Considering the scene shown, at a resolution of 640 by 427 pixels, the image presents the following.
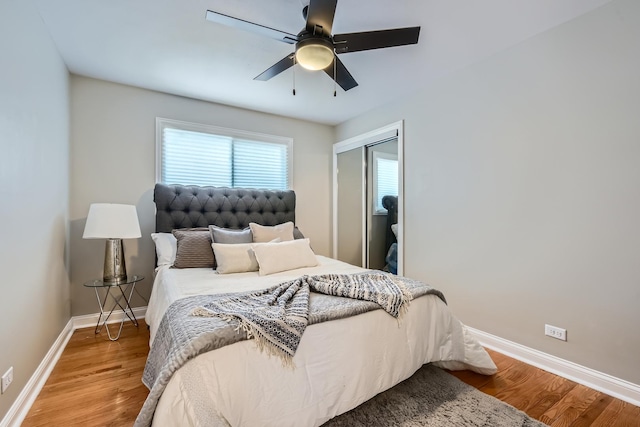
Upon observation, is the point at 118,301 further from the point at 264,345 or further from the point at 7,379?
the point at 264,345

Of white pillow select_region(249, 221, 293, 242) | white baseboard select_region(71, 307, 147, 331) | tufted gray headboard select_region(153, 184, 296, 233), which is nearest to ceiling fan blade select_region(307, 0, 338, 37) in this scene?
white pillow select_region(249, 221, 293, 242)

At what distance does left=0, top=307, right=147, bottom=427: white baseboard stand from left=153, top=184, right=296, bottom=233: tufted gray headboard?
3.65 feet

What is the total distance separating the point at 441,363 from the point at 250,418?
152cm

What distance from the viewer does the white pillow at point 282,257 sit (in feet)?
8.08

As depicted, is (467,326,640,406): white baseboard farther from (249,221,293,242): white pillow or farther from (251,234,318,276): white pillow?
(249,221,293,242): white pillow

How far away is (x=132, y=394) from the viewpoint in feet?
6.18

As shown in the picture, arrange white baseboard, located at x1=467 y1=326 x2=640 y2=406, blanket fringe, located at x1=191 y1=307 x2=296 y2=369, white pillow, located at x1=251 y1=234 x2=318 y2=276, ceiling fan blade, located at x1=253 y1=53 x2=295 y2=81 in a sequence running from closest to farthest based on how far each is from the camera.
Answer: blanket fringe, located at x1=191 y1=307 x2=296 y2=369 < white baseboard, located at x1=467 y1=326 x2=640 y2=406 < ceiling fan blade, located at x1=253 y1=53 x2=295 y2=81 < white pillow, located at x1=251 y1=234 x2=318 y2=276

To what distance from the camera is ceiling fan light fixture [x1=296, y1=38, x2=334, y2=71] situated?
1.75 metres

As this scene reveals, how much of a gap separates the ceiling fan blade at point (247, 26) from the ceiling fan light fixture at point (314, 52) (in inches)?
3.9

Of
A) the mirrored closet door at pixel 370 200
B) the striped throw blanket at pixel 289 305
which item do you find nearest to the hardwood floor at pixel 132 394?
the striped throw blanket at pixel 289 305

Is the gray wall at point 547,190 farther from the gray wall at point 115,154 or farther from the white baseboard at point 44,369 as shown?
the white baseboard at point 44,369

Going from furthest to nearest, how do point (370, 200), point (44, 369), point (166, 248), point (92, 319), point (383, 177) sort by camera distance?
point (370, 200) < point (383, 177) < point (92, 319) < point (166, 248) < point (44, 369)

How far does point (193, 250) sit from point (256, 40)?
188cm

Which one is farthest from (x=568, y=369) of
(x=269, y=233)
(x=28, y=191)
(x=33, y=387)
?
(x=28, y=191)
